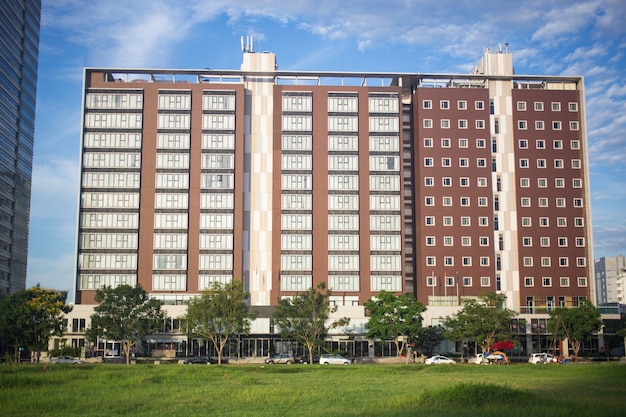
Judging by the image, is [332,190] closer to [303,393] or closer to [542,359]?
[542,359]

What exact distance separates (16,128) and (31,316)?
62614mm

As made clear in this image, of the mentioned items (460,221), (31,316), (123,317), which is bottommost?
(123,317)

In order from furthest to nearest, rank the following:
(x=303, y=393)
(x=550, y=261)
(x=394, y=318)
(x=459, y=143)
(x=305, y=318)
Answer: (x=459, y=143), (x=550, y=261), (x=394, y=318), (x=305, y=318), (x=303, y=393)

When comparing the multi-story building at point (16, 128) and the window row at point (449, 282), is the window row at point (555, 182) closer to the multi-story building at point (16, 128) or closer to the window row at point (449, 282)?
the window row at point (449, 282)

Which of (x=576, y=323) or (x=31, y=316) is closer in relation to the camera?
(x=31, y=316)

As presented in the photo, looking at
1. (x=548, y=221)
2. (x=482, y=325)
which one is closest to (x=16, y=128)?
(x=482, y=325)

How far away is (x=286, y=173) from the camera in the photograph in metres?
119

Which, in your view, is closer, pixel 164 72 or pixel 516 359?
pixel 516 359

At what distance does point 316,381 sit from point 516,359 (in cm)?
6020

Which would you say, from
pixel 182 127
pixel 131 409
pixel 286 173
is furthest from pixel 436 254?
pixel 131 409

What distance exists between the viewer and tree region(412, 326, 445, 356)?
10281cm

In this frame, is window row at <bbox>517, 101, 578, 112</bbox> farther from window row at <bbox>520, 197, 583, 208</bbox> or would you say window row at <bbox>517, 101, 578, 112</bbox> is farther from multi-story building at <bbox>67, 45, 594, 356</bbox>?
window row at <bbox>520, 197, 583, 208</bbox>

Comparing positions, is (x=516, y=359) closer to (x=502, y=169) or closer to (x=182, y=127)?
(x=502, y=169)

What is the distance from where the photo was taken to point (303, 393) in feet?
145
